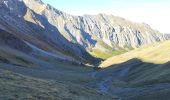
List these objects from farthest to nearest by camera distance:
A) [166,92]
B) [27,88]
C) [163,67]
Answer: [163,67] → [166,92] → [27,88]

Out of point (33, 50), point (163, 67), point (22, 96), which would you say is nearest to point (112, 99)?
point (22, 96)

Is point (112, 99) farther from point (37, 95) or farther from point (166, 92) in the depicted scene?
point (37, 95)

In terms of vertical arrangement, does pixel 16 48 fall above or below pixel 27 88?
above

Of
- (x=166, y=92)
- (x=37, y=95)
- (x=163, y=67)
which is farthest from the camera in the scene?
(x=163, y=67)

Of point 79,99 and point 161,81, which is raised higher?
point 161,81

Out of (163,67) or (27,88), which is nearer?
(27,88)

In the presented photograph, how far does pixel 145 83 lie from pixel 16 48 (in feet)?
341

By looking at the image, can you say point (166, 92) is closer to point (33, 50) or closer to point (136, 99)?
point (136, 99)

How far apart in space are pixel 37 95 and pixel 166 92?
2186cm

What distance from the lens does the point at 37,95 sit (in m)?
46.4

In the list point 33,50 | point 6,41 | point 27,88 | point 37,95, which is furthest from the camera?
point 33,50

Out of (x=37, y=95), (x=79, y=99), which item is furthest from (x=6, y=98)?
(x=79, y=99)

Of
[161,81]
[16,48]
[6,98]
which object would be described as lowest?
[6,98]

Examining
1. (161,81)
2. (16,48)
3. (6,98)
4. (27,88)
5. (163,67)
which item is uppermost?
(16,48)
